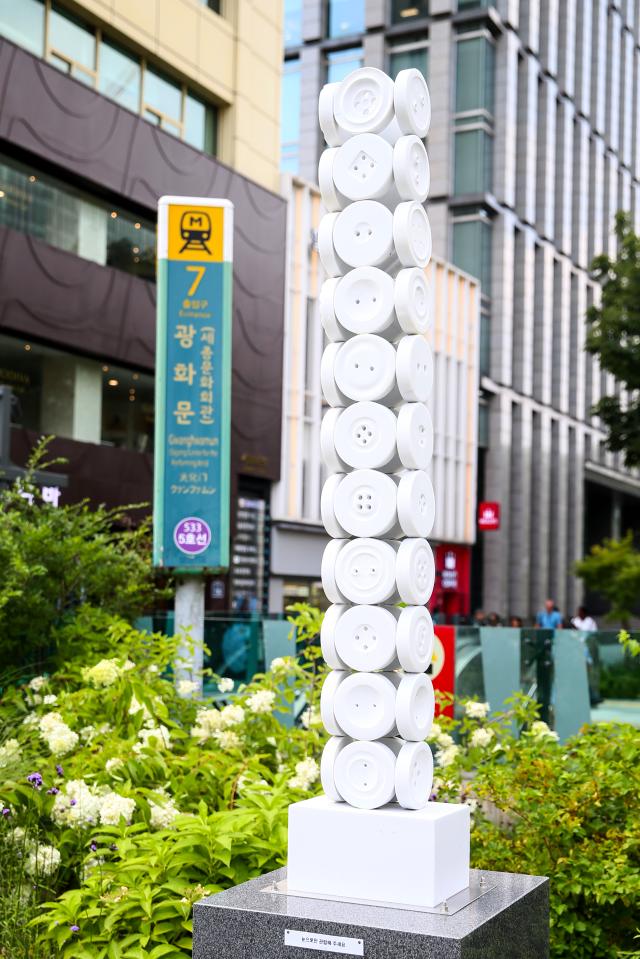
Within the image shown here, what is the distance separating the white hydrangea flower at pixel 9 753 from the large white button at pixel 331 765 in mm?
2222

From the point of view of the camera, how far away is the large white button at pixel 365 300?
195 inches

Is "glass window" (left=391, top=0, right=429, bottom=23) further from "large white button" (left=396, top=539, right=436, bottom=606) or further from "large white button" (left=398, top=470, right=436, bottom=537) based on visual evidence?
"large white button" (left=396, top=539, right=436, bottom=606)

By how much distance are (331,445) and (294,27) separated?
47.2 meters

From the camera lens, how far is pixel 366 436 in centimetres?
493

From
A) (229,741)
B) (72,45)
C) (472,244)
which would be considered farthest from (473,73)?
(229,741)

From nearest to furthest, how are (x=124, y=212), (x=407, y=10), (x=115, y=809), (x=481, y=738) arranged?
(x=115, y=809), (x=481, y=738), (x=124, y=212), (x=407, y=10)

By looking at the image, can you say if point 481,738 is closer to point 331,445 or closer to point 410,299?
point 331,445

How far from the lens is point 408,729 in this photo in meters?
4.73

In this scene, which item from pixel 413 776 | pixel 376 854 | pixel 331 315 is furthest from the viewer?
pixel 331 315

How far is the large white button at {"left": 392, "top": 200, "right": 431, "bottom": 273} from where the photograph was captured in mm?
4953

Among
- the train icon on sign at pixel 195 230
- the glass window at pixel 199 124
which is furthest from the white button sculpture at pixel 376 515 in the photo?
the glass window at pixel 199 124

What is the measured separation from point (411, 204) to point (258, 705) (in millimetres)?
3389

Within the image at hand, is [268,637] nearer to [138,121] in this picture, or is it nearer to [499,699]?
[499,699]

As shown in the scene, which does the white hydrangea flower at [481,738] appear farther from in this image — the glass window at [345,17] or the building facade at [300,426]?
the glass window at [345,17]
